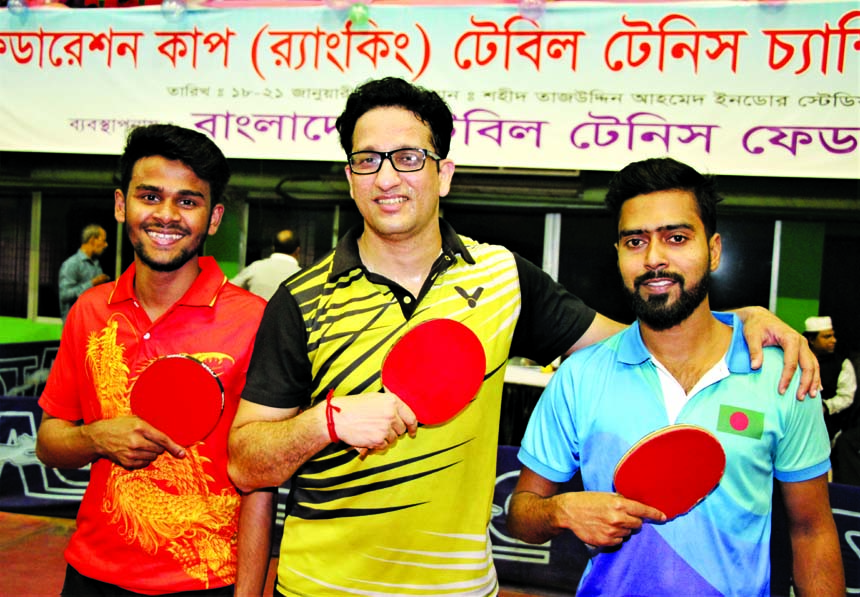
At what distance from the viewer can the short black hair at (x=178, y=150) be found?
80.6 inches

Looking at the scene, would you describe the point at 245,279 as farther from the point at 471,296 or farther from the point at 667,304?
the point at 667,304

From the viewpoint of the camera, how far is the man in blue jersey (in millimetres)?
1563

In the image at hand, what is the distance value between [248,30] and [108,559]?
3.52 meters

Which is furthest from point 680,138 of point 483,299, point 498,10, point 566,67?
point 483,299

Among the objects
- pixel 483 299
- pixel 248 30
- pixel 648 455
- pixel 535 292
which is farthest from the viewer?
pixel 248 30

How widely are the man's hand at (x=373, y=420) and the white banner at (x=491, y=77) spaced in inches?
119

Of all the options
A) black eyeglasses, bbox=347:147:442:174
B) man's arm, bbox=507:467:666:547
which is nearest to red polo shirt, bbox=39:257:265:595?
black eyeglasses, bbox=347:147:442:174

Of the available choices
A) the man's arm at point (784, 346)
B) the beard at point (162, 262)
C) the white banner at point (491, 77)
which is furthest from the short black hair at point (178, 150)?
the white banner at point (491, 77)

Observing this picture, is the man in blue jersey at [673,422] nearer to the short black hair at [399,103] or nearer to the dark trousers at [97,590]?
the short black hair at [399,103]

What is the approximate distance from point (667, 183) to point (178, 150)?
135 centimetres

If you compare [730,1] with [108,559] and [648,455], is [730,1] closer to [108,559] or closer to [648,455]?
[648,455]

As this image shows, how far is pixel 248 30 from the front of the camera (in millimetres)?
4500

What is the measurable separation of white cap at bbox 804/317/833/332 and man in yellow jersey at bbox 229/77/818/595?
4.91 metres

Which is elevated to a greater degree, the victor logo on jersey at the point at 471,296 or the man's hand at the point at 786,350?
the victor logo on jersey at the point at 471,296
